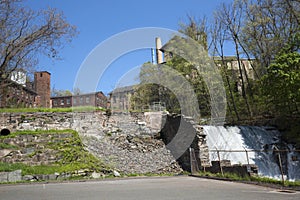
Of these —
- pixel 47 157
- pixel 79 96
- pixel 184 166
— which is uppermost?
pixel 79 96

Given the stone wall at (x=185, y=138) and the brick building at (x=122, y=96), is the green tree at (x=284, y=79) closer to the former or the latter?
the stone wall at (x=185, y=138)

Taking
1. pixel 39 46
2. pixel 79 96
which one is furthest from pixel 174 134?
pixel 39 46

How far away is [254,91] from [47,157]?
67.2 feet

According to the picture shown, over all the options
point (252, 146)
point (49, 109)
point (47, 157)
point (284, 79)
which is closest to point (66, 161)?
point (47, 157)

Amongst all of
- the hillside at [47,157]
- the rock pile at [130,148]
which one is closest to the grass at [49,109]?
the rock pile at [130,148]

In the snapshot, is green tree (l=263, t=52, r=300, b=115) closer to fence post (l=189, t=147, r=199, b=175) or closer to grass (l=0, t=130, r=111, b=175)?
fence post (l=189, t=147, r=199, b=175)

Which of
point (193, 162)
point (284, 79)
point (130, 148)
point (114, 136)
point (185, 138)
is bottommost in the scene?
point (193, 162)

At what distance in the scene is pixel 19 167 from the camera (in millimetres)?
12391

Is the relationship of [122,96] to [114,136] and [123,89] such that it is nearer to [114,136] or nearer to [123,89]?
[123,89]

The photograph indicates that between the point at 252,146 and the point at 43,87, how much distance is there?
75.6 ft

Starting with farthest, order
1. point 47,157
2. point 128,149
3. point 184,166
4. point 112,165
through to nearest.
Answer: point 128,149 < point 184,166 < point 112,165 < point 47,157

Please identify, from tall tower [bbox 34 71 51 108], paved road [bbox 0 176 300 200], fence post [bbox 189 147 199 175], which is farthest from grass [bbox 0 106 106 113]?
tall tower [bbox 34 71 51 108]

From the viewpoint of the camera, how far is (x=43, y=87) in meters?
31.1

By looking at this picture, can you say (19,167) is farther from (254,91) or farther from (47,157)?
(254,91)
